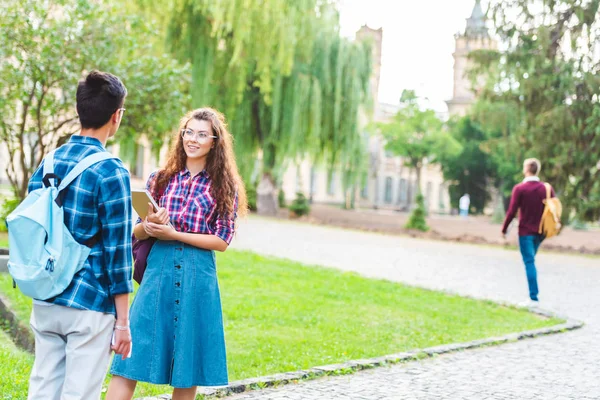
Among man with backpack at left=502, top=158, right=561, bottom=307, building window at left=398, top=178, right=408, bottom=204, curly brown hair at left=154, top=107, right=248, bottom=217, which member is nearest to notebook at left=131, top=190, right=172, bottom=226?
curly brown hair at left=154, top=107, right=248, bottom=217

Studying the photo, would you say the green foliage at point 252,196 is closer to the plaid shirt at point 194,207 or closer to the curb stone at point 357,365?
the curb stone at point 357,365

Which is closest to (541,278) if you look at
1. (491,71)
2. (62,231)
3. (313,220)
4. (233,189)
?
(491,71)

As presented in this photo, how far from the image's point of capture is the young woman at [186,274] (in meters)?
3.88

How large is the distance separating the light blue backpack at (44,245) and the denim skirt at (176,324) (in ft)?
3.03

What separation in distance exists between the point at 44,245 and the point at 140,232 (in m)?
1.08

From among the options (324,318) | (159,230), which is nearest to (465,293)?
(324,318)

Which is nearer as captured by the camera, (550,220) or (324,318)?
(324,318)

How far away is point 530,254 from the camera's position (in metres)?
10.6

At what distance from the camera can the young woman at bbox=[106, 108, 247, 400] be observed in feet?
12.7

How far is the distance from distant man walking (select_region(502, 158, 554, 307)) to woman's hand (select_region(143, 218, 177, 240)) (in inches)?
296

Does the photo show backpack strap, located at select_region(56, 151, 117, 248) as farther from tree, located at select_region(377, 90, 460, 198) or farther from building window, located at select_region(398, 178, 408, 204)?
building window, located at select_region(398, 178, 408, 204)

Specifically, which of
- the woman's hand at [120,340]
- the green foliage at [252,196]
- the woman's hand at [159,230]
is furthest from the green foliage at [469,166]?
the woman's hand at [120,340]

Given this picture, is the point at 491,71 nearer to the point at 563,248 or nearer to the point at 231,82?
the point at 563,248

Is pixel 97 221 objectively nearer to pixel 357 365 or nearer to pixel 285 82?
pixel 357 365
